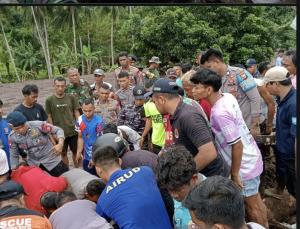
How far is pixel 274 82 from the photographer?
398 cm

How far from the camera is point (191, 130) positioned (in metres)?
2.92

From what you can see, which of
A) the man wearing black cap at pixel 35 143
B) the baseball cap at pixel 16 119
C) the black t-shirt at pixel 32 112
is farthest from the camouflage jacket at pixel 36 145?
the black t-shirt at pixel 32 112

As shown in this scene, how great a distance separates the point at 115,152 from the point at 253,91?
213 cm

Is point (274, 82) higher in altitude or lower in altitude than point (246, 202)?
higher

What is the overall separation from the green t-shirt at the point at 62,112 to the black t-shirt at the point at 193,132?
10.3 feet

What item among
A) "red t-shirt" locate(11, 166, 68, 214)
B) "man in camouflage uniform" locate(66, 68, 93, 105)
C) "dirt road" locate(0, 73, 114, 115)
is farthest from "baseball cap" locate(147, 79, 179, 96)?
"dirt road" locate(0, 73, 114, 115)

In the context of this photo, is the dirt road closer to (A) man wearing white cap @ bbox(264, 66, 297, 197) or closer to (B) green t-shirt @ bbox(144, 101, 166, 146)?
(B) green t-shirt @ bbox(144, 101, 166, 146)

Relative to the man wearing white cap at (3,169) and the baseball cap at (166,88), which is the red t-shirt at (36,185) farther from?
the baseball cap at (166,88)

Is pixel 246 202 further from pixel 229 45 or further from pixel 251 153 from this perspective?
pixel 229 45

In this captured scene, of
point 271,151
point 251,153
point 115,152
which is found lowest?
point 271,151

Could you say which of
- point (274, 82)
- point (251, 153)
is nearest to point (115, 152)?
point (251, 153)

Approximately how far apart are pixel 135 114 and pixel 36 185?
2.29 meters

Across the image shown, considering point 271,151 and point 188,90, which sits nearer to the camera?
point 188,90

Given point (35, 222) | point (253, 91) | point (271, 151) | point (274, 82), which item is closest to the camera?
point (35, 222)
